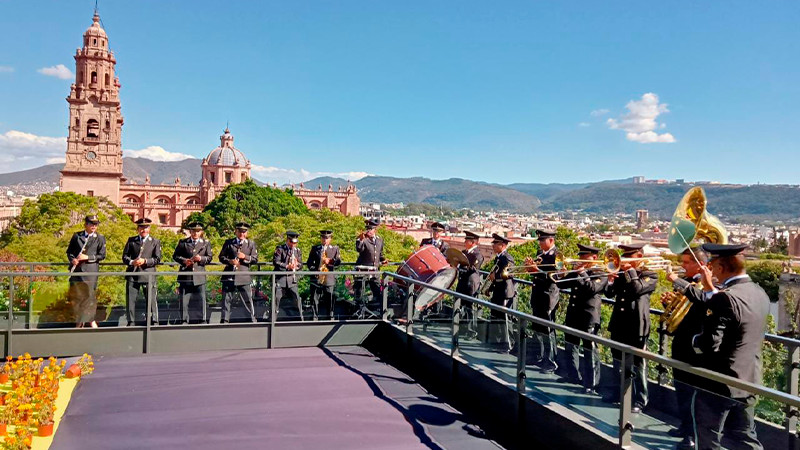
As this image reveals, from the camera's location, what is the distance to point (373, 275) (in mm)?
8648

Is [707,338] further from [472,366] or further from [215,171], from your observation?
[215,171]

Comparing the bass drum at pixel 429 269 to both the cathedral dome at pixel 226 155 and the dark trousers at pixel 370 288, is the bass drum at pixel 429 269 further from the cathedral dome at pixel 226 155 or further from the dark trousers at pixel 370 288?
the cathedral dome at pixel 226 155

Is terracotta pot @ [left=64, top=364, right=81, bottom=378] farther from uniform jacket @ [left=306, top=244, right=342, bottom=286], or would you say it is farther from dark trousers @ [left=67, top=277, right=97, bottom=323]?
uniform jacket @ [left=306, top=244, right=342, bottom=286]

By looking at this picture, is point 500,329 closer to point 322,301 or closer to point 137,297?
point 322,301

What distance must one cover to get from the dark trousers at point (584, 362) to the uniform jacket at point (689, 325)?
0.80 m

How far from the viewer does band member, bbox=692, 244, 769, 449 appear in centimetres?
360

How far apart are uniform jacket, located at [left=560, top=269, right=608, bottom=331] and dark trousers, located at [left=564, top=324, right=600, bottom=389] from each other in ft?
5.31

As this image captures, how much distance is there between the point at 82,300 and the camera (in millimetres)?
7809

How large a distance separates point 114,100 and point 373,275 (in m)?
88.0

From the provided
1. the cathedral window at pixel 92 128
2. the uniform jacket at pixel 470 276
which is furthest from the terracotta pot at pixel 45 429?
the cathedral window at pixel 92 128

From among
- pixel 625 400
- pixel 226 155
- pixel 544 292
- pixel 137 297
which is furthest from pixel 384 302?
pixel 226 155

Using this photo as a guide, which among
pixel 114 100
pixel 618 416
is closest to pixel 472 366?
pixel 618 416

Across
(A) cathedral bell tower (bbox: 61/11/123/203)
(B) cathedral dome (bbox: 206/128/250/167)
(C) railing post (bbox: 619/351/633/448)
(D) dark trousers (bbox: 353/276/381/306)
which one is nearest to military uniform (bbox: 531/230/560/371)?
(D) dark trousers (bbox: 353/276/381/306)

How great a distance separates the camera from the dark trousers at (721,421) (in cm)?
336
